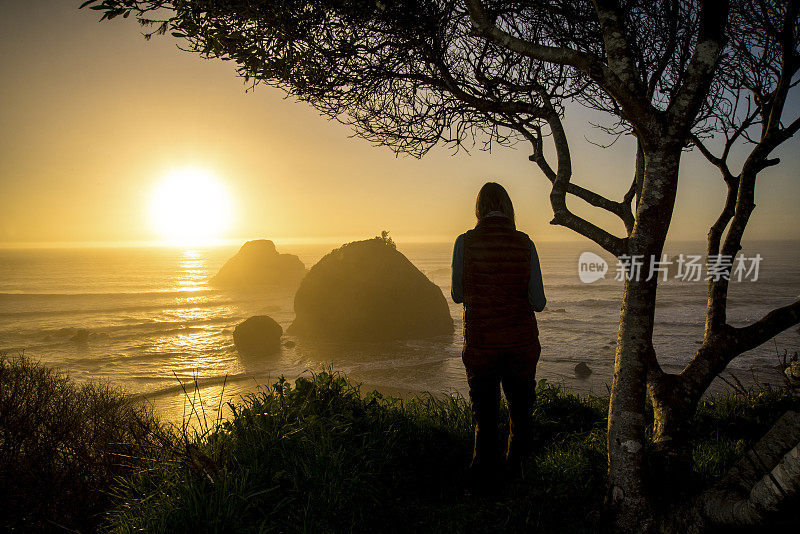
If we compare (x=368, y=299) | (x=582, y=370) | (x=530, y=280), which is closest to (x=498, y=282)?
(x=530, y=280)

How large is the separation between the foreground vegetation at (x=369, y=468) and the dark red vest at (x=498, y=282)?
151cm

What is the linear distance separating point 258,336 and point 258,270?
153 feet

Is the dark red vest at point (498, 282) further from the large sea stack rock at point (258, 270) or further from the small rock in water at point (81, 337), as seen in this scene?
the large sea stack rock at point (258, 270)

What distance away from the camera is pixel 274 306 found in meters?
47.0

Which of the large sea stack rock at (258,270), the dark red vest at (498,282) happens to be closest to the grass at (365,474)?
the dark red vest at (498,282)

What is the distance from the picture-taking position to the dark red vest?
10.6ft

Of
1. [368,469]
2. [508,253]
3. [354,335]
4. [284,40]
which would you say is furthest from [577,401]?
[354,335]

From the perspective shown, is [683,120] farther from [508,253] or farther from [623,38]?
[508,253]

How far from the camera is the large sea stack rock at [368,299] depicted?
26156 millimetres

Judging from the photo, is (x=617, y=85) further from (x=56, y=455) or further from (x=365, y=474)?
(x=56, y=455)

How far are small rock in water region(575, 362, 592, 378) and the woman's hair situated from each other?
54.2 feet

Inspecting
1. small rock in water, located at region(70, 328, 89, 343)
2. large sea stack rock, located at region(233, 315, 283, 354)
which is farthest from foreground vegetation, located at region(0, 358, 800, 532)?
small rock in water, located at region(70, 328, 89, 343)

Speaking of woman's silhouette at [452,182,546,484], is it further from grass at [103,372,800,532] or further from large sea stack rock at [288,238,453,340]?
large sea stack rock at [288,238,453,340]

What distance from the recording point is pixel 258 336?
2486 centimetres
